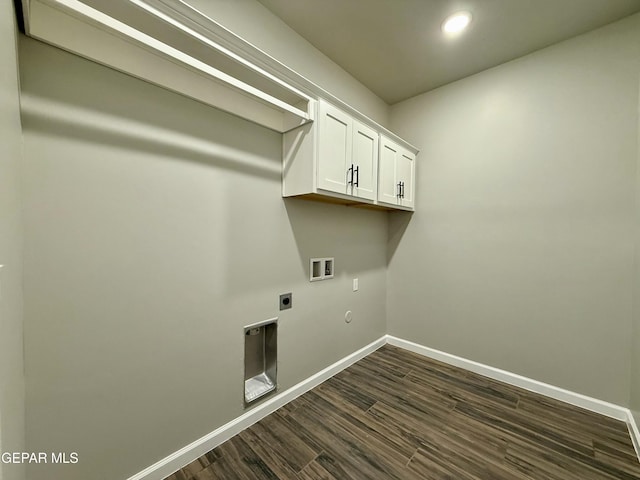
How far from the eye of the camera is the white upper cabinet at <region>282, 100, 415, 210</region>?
5.83 feet

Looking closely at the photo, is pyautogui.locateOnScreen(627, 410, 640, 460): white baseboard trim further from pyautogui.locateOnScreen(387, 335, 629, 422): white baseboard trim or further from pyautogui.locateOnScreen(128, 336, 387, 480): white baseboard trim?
pyautogui.locateOnScreen(128, 336, 387, 480): white baseboard trim

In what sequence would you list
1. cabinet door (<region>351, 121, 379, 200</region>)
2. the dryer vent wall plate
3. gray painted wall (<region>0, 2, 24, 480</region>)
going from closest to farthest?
gray painted wall (<region>0, 2, 24, 480</region>) → cabinet door (<region>351, 121, 379, 200</region>) → the dryer vent wall plate

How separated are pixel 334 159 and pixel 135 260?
4.58ft

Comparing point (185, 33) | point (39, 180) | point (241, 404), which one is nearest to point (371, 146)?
point (185, 33)

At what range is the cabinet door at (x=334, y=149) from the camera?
70.5 inches

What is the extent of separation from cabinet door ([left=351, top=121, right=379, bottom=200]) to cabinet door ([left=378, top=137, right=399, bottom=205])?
79 mm

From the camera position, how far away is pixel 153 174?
134cm

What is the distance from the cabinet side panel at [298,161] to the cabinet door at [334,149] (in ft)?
0.21

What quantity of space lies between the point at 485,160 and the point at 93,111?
291cm

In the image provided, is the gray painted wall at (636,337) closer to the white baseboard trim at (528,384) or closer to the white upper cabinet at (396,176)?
the white baseboard trim at (528,384)

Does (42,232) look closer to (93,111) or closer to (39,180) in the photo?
(39,180)

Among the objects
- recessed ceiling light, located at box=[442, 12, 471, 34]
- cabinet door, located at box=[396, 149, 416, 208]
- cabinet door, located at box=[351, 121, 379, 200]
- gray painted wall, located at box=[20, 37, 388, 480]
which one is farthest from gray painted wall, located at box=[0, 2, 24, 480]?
cabinet door, located at box=[396, 149, 416, 208]

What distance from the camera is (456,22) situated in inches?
74.2

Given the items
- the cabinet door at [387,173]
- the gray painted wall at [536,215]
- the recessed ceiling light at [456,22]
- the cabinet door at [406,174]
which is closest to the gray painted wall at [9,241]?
the cabinet door at [387,173]
